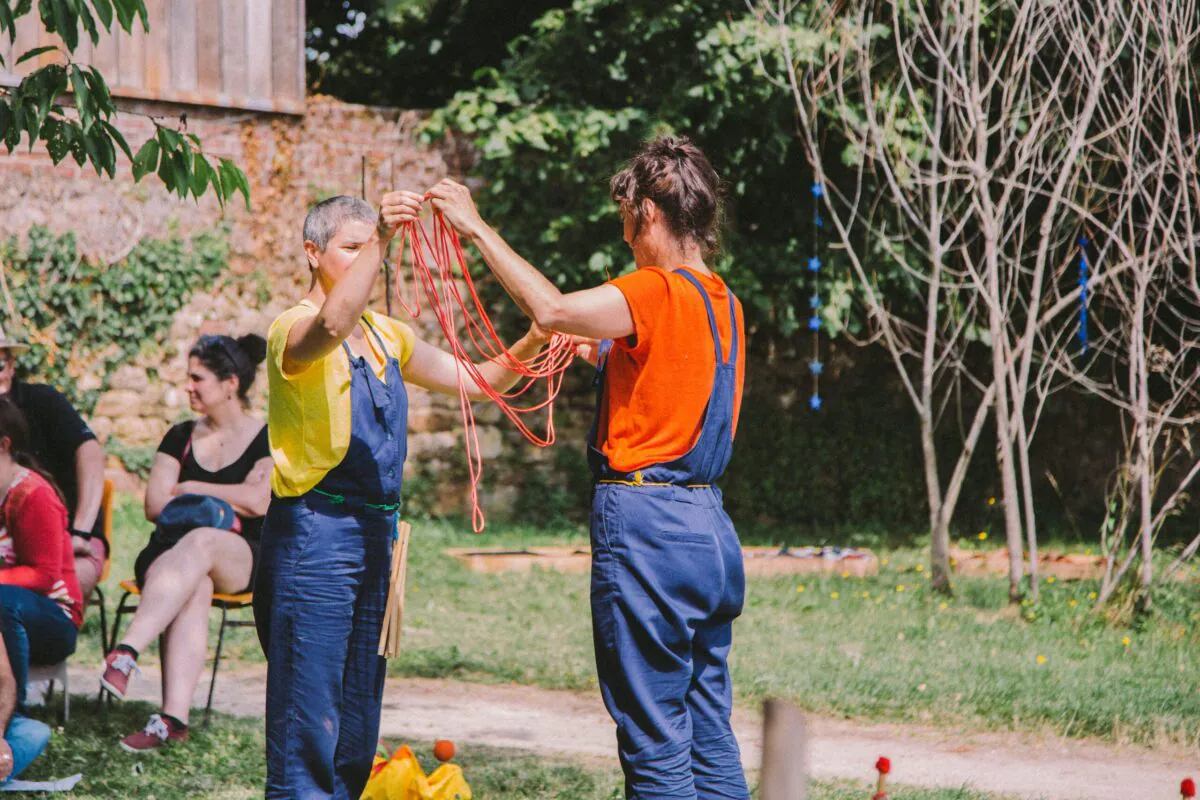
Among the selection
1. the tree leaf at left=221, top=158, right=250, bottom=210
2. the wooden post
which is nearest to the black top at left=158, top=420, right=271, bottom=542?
the tree leaf at left=221, top=158, right=250, bottom=210

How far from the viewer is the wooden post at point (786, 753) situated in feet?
5.08

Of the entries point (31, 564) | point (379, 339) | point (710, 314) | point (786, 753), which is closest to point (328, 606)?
point (379, 339)

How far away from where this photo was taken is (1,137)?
3605 mm

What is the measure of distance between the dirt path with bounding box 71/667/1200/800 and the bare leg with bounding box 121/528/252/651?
2.22ft

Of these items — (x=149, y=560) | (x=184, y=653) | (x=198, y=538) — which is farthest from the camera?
(x=149, y=560)

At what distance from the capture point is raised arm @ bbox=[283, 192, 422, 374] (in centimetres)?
267

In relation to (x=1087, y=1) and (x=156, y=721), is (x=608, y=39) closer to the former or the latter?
(x=1087, y=1)

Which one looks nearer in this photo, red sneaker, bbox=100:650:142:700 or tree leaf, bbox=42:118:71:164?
tree leaf, bbox=42:118:71:164

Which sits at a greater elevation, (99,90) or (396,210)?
(99,90)

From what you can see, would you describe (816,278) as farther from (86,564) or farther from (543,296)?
(543,296)

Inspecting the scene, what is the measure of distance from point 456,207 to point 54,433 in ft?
10.7

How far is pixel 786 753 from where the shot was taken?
61.2 inches

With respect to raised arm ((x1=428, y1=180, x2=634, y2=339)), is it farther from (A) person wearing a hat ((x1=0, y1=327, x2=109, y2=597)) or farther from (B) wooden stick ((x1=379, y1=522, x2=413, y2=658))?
(A) person wearing a hat ((x1=0, y1=327, x2=109, y2=597))

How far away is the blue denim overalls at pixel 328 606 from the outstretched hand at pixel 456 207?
455 mm
